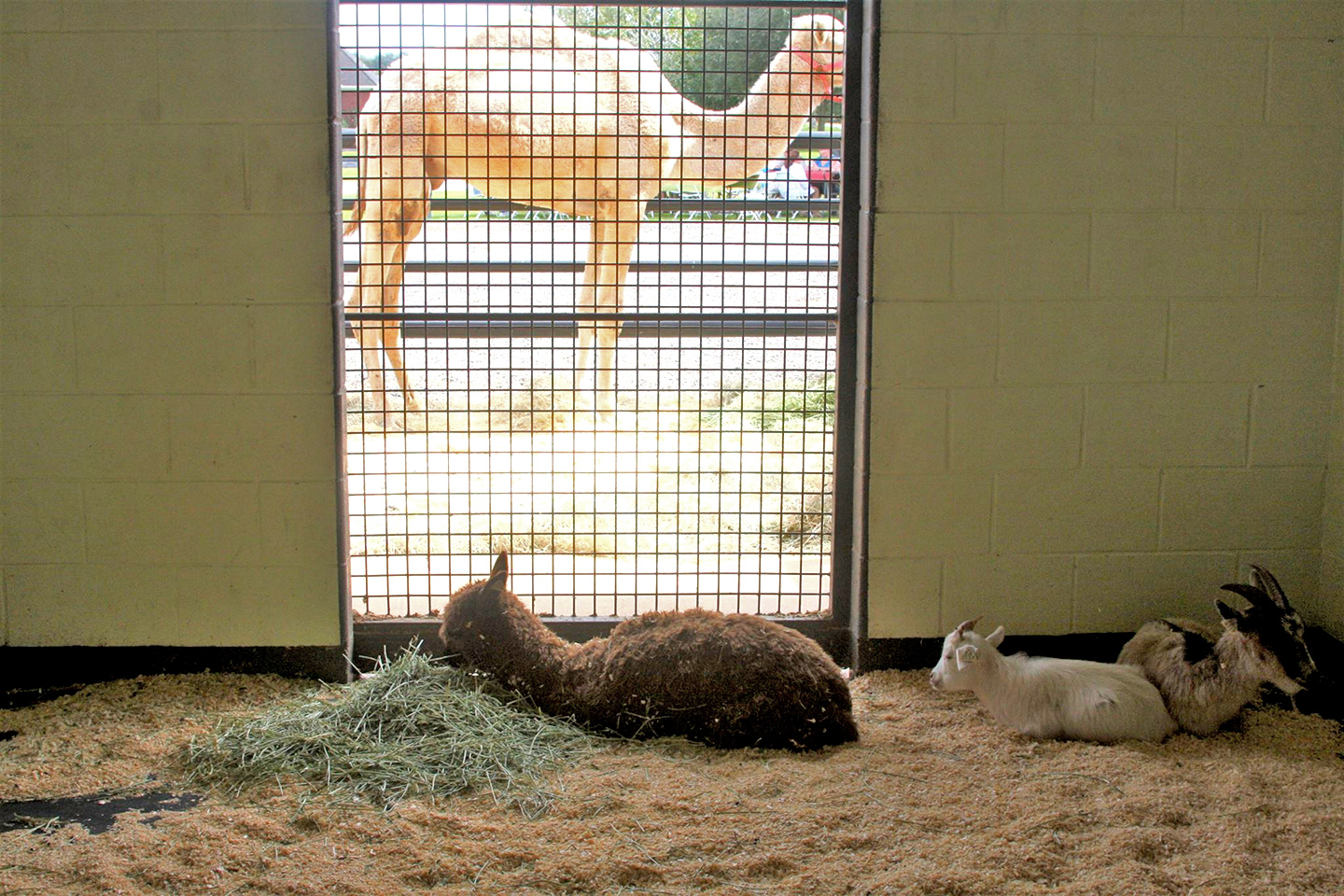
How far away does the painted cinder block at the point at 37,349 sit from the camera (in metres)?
3.86

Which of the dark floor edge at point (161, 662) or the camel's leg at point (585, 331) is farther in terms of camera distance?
the camel's leg at point (585, 331)

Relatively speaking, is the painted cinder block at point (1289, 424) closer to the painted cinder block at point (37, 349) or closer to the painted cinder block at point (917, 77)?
the painted cinder block at point (917, 77)

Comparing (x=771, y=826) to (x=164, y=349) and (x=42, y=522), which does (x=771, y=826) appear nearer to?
(x=164, y=349)

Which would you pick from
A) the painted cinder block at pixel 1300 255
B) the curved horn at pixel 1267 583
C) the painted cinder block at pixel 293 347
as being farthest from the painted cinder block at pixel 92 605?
the painted cinder block at pixel 1300 255

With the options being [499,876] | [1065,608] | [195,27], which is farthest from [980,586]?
[195,27]

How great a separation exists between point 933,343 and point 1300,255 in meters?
1.25

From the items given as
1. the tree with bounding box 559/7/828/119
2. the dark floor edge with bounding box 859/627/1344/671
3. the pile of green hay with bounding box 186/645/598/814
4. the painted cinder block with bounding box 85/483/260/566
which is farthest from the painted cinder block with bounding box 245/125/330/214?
the dark floor edge with bounding box 859/627/1344/671

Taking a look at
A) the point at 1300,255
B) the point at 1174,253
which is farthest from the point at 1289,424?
the point at 1174,253

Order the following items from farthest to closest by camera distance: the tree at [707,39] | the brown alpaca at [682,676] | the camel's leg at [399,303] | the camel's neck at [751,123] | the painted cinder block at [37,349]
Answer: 1. the tree at [707,39]
2. the camel's leg at [399,303]
3. the camel's neck at [751,123]
4. the painted cinder block at [37,349]
5. the brown alpaca at [682,676]

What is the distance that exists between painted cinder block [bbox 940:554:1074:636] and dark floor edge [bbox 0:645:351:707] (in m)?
2.04

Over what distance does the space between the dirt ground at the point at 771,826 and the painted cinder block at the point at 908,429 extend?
0.89 m

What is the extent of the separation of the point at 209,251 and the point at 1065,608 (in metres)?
3.02

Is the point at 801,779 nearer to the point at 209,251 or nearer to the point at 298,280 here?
the point at 298,280

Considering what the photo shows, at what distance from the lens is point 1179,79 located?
393cm
